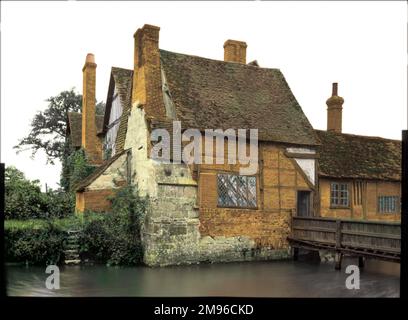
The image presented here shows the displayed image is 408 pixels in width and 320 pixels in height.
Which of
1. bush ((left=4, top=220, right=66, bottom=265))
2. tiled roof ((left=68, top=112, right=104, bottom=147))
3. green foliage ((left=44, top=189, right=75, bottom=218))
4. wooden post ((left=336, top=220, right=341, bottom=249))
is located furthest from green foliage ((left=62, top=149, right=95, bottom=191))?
wooden post ((left=336, top=220, right=341, bottom=249))

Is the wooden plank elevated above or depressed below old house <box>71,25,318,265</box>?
below

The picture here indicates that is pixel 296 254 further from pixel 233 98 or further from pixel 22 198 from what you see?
pixel 22 198

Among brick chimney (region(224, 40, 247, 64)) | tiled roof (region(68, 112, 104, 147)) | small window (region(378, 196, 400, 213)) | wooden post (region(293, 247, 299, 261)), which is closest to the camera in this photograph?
wooden post (region(293, 247, 299, 261))

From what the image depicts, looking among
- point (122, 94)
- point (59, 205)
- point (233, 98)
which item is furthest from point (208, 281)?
point (122, 94)

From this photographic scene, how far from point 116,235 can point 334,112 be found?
15.1 m

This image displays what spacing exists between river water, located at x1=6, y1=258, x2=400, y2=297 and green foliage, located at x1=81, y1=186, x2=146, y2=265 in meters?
0.63

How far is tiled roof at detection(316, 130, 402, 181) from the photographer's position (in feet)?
67.5

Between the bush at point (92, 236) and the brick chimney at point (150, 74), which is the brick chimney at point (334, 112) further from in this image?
the bush at point (92, 236)

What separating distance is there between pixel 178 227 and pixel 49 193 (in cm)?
813

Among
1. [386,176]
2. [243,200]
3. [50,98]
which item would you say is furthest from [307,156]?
[50,98]

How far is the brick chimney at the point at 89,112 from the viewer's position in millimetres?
23284

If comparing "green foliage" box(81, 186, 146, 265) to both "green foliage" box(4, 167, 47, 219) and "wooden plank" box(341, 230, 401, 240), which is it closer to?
"green foliage" box(4, 167, 47, 219)

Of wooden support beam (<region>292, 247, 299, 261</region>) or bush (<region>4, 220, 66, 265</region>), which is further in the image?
wooden support beam (<region>292, 247, 299, 261</region>)

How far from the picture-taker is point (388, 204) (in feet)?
71.8
